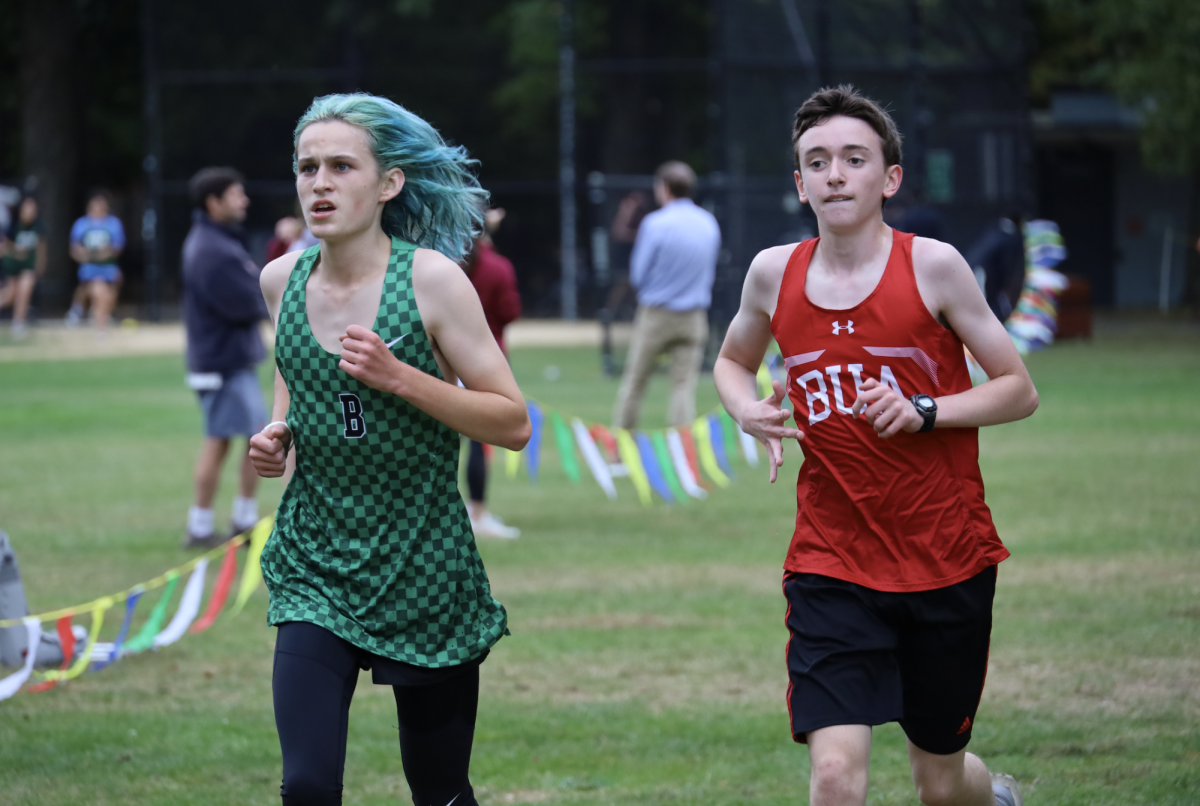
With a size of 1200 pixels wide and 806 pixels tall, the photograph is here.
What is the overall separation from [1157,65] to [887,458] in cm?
2311

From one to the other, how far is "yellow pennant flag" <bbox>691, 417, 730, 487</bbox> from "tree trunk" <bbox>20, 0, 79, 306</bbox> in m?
24.6

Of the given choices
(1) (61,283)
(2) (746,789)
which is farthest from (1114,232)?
Result: (2) (746,789)

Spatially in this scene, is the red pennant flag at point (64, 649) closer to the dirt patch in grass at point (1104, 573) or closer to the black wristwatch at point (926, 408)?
the black wristwatch at point (926, 408)

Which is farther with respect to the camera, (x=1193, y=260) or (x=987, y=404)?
(x=1193, y=260)

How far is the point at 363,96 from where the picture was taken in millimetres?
3951

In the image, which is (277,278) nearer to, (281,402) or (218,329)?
(281,402)

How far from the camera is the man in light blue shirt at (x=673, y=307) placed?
12.8 meters

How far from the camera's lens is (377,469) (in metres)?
3.69

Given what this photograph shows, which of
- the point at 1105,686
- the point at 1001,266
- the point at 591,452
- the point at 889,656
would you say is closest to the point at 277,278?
the point at 889,656

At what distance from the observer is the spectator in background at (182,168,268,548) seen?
380 inches

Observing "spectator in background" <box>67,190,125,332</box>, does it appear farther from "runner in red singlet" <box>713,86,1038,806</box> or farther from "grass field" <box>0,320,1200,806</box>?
"runner in red singlet" <box>713,86,1038,806</box>

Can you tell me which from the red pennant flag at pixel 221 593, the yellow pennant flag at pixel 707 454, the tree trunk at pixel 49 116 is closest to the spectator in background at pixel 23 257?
the tree trunk at pixel 49 116

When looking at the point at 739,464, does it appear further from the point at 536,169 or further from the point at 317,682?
the point at 536,169

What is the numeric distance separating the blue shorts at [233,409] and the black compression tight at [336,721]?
618cm
